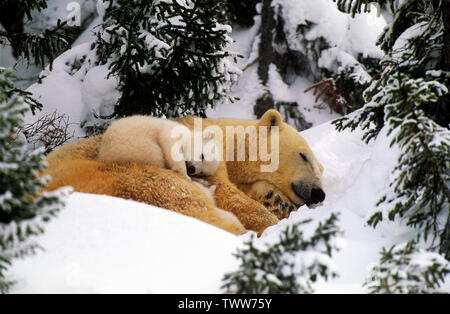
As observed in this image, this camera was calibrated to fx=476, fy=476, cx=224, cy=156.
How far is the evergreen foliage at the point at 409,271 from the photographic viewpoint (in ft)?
7.30

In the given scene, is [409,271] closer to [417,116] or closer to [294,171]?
[417,116]

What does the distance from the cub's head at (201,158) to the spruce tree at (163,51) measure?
101cm

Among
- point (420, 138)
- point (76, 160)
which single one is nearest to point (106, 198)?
point (76, 160)

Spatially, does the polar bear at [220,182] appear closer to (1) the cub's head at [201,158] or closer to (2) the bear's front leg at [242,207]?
(2) the bear's front leg at [242,207]

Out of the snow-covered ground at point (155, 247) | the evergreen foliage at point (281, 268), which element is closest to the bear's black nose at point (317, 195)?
the snow-covered ground at point (155, 247)

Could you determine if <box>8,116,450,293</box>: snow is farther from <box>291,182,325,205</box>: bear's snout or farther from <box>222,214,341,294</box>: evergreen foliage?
<box>291,182,325,205</box>: bear's snout

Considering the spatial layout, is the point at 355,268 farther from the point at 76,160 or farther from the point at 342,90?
the point at 342,90

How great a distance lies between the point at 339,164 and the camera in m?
5.59

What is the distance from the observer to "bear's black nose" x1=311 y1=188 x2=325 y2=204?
489cm

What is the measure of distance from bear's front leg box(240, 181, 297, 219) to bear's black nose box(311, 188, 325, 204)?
280 mm

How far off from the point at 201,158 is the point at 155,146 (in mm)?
541

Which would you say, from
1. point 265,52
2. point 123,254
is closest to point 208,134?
point 123,254

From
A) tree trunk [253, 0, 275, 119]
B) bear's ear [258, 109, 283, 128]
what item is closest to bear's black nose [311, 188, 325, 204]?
bear's ear [258, 109, 283, 128]
